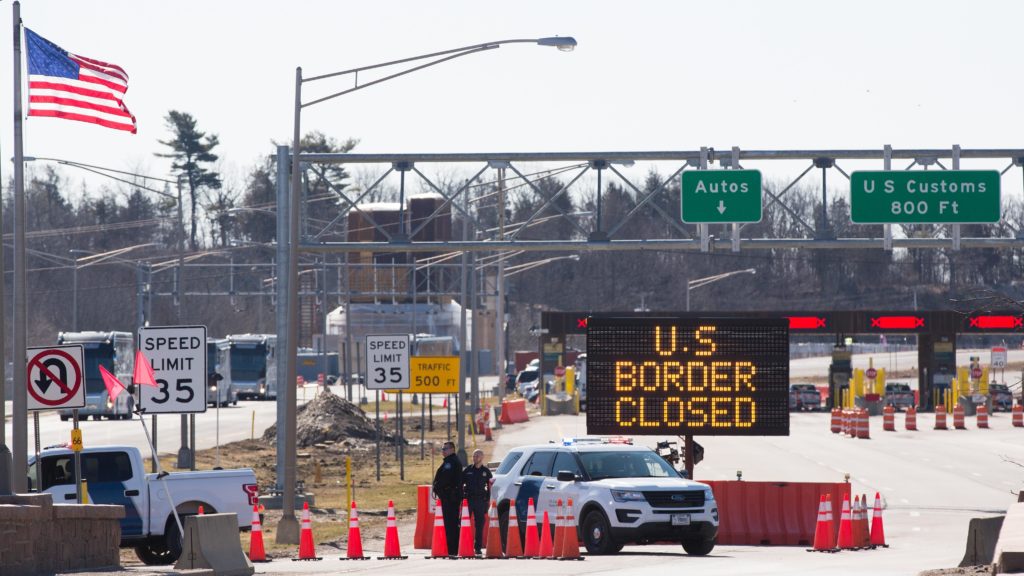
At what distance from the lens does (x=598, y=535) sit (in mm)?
21125

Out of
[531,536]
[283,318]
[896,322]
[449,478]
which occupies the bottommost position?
[531,536]

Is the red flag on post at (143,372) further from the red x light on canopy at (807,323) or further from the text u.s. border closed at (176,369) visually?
the red x light on canopy at (807,323)

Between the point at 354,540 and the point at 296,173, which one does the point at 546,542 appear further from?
the point at 296,173

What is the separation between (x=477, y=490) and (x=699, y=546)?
9.88 ft

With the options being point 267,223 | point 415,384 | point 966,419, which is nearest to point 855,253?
point 267,223

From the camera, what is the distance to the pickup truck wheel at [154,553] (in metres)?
22.0

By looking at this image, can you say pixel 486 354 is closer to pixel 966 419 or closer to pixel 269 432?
pixel 966 419

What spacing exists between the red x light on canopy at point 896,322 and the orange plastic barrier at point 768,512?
50732 mm

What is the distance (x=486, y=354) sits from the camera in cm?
13038

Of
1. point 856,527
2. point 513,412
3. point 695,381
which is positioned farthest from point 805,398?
point 856,527

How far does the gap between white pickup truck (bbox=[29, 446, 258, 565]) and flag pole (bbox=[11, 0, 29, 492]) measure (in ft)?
3.90

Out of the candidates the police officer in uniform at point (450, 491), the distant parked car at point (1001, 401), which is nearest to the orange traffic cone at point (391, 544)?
the police officer in uniform at point (450, 491)

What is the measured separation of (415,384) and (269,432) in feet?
52.0

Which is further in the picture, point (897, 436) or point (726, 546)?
point (897, 436)
